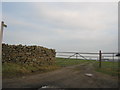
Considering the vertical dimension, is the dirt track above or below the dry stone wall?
below

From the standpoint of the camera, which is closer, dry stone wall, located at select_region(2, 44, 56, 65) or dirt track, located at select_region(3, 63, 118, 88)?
dirt track, located at select_region(3, 63, 118, 88)

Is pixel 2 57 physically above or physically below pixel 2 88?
above

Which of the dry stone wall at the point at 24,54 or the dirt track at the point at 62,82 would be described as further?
the dry stone wall at the point at 24,54

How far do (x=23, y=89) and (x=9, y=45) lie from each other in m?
6.97

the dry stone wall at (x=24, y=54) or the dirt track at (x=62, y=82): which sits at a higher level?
the dry stone wall at (x=24, y=54)

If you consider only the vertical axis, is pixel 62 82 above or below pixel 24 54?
below

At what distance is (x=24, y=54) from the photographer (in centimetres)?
1134

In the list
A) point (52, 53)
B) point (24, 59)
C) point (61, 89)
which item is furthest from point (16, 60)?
point (61, 89)

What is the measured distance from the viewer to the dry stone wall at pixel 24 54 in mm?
10812

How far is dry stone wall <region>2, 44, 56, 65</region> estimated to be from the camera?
1081 centimetres

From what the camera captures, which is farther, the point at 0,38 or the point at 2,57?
the point at 2,57

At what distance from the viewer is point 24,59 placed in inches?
437

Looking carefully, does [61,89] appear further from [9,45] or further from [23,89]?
[9,45]

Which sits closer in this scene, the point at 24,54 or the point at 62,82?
the point at 62,82
